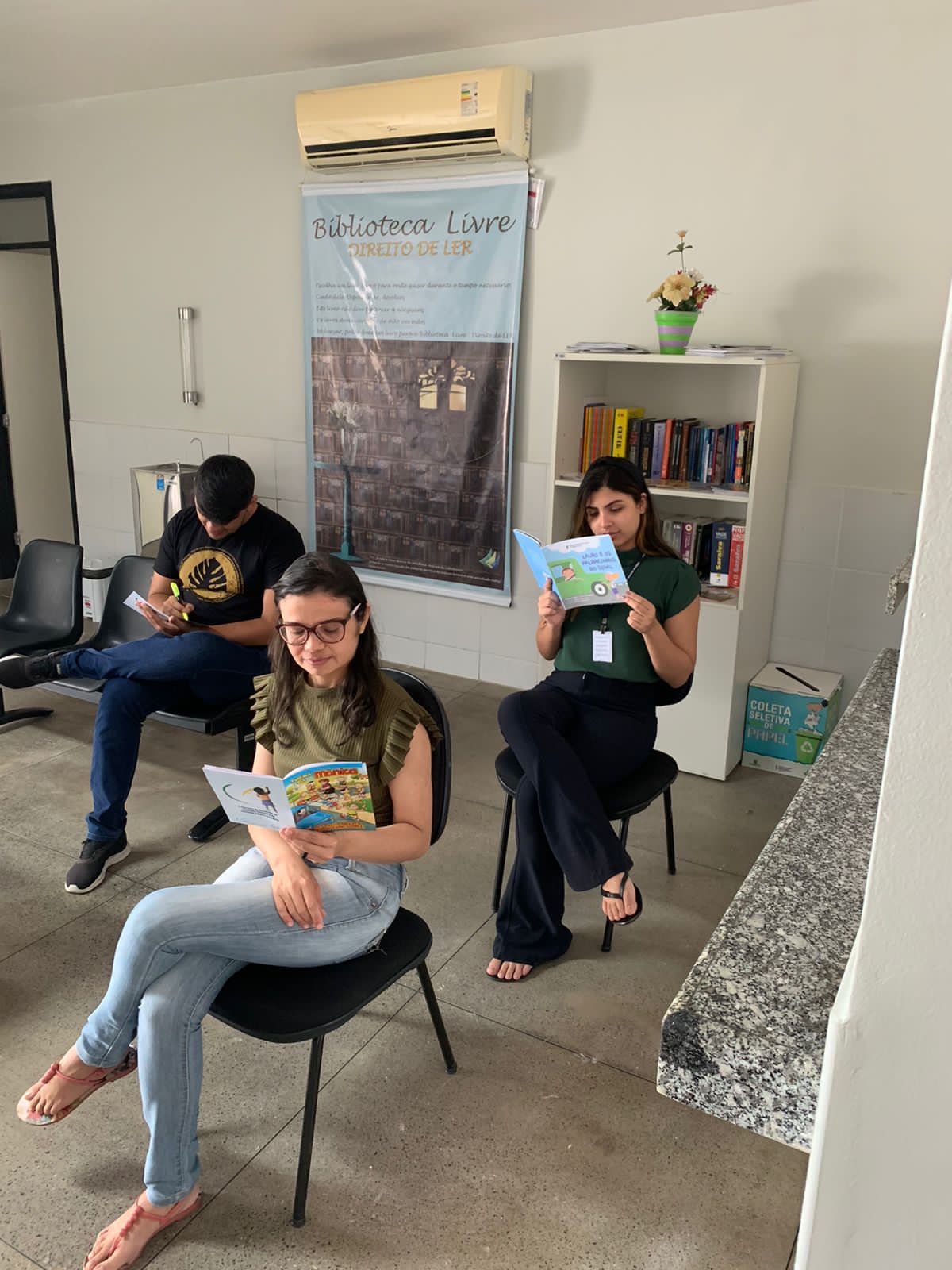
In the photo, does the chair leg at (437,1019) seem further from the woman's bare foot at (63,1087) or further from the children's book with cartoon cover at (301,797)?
the woman's bare foot at (63,1087)

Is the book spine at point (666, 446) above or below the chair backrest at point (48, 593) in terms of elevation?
above

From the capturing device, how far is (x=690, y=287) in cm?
330

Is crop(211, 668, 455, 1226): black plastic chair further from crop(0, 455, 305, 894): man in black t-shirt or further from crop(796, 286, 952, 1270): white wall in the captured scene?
crop(0, 455, 305, 894): man in black t-shirt

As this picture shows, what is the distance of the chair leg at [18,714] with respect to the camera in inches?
149

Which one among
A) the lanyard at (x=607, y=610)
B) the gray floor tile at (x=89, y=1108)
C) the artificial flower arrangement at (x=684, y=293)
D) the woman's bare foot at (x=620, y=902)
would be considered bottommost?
the gray floor tile at (x=89, y=1108)

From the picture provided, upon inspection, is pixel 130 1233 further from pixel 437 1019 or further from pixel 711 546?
pixel 711 546

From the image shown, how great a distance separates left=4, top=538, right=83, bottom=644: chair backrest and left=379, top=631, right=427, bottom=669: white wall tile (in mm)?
1481

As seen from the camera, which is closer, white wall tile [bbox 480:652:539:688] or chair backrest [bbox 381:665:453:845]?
chair backrest [bbox 381:665:453:845]

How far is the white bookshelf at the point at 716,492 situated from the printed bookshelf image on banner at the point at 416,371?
55cm

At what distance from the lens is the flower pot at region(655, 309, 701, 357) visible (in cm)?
332

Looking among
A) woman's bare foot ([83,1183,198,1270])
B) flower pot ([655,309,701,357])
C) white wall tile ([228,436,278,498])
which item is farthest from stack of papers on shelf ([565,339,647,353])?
woman's bare foot ([83,1183,198,1270])

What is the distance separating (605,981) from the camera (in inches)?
92.5

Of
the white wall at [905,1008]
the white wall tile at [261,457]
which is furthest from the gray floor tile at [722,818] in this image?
the white wall tile at [261,457]

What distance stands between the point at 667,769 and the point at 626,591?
0.50m
